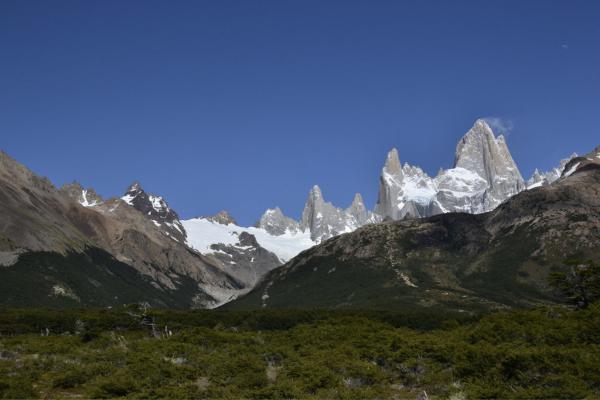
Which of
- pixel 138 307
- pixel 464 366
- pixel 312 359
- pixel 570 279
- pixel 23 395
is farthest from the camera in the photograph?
pixel 138 307

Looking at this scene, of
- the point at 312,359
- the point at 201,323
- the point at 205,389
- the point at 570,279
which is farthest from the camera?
the point at 201,323

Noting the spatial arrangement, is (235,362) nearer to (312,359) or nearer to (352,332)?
(312,359)

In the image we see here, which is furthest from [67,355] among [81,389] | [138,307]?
[138,307]

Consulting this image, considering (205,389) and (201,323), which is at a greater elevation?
(201,323)

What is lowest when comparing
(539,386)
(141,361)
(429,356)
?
(539,386)

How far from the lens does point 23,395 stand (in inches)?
1455

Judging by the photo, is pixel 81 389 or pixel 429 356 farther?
pixel 429 356

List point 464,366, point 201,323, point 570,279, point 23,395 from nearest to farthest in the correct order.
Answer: point 23,395 < point 464,366 < point 570,279 < point 201,323

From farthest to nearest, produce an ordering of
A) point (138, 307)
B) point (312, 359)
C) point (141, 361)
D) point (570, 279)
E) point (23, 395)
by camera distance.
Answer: point (138, 307) < point (570, 279) < point (312, 359) < point (141, 361) < point (23, 395)

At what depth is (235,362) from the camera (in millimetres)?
49969

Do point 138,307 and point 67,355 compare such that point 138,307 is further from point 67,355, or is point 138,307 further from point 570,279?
point 570,279

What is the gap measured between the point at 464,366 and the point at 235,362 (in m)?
18.2

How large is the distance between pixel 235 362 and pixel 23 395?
17.4 meters

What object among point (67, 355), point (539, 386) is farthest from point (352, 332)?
point (539, 386)
